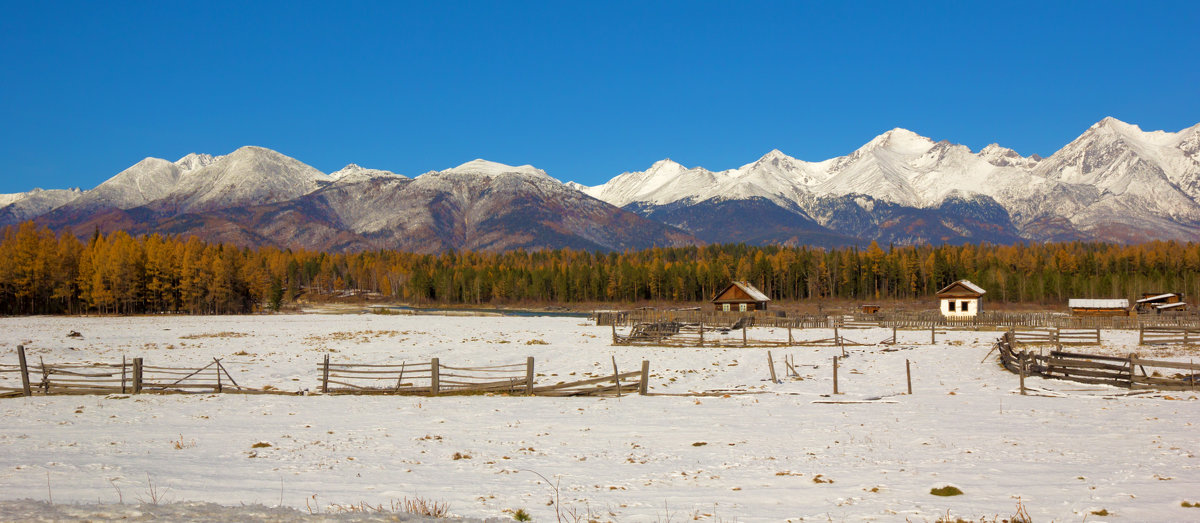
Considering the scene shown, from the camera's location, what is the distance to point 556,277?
173625 mm

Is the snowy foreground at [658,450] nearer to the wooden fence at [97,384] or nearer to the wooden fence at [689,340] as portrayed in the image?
the wooden fence at [97,384]

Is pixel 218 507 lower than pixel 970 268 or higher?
lower

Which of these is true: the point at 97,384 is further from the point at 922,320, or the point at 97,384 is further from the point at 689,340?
the point at 922,320

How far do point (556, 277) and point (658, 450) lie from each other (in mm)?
158658

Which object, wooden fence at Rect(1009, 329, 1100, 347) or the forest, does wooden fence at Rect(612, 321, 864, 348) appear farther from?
the forest

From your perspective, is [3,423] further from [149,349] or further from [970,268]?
[970,268]

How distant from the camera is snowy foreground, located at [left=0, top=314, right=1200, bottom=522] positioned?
35.4 feet

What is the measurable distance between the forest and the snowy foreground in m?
81.2

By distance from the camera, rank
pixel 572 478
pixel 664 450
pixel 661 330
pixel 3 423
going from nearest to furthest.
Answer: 1. pixel 572 478
2. pixel 664 450
3. pixel 3 423
4. pixel 661 330

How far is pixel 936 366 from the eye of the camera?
111ft

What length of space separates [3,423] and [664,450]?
18162 millimetres

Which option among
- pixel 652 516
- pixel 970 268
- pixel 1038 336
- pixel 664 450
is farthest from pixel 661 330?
pixel 970 268

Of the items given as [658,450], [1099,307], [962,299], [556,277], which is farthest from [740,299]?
[556,277]

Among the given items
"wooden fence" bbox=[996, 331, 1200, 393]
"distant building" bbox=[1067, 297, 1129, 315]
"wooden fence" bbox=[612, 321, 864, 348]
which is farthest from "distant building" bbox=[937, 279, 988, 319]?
"wooden fence" bbox=[996, 331, 1200, 393]
